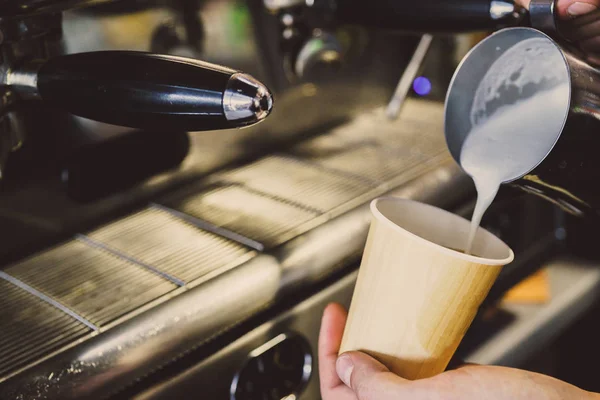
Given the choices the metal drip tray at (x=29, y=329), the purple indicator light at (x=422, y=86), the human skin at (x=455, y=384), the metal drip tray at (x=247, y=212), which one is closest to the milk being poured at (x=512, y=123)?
the human skin at (x=455, y=384)

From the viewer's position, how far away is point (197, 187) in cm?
85

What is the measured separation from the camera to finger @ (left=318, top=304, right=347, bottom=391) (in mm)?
584

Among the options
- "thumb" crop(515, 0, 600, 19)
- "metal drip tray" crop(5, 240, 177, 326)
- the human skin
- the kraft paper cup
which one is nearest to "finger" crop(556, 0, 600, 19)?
"thumb" crop(515, 0, 600, 19)

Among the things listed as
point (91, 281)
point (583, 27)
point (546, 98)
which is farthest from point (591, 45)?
point (91, 281)

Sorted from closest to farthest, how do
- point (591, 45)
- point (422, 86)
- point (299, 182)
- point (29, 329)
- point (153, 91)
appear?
point (153, 91) → point (29, 329) → point (591, 45) → point (299, 182) → point (422, 86)

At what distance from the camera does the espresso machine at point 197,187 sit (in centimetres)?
49

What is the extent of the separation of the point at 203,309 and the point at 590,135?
37 centimetres

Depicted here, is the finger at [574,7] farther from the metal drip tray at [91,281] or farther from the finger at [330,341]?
the metal drip tray at [91,281]

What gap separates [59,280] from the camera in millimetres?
637

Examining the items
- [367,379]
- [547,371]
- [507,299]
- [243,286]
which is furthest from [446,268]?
[547,371]

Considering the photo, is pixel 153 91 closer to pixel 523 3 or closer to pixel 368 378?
pixel 368 378

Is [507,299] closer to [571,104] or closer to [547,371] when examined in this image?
[547,371]

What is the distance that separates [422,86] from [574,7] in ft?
1.70

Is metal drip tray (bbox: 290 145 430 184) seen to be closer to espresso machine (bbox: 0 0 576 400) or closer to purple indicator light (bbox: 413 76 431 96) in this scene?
espresso machine (bbox: 0 0 576 400)
